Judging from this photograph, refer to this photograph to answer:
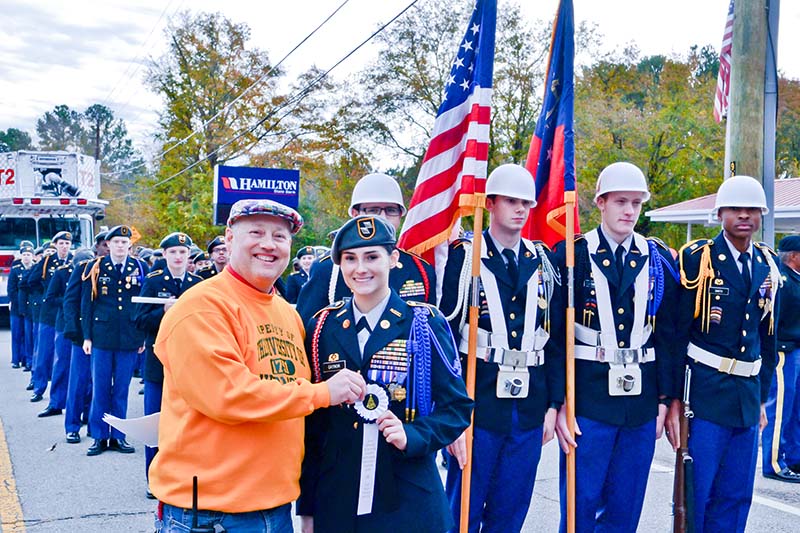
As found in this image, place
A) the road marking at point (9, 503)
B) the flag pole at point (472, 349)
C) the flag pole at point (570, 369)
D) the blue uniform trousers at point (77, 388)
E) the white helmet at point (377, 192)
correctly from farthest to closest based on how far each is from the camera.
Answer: the blue uniform trousers at point (77, 388)
the road marking at point (9, 503)
the white helmet at point (377, 192)
the flag pole at point (570, 369)
the flag pole at point (472, 349)

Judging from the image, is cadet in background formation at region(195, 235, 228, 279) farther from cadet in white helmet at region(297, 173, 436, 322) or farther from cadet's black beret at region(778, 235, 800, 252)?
cadet's black beret at region(778, 235, 800, 252)

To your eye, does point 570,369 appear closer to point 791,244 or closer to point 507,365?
point 507,365

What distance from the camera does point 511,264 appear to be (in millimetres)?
4320

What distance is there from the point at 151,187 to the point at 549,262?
27.7m

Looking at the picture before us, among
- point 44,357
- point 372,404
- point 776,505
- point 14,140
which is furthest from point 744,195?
point 14,140

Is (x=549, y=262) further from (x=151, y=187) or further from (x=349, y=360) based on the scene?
(x=151, y=187)

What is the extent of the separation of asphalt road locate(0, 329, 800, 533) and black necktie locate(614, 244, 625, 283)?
221 cm

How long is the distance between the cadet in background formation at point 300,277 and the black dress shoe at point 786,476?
5906mm

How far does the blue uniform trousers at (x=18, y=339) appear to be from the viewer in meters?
14.5

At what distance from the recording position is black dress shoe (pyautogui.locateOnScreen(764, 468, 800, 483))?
22.9 ft

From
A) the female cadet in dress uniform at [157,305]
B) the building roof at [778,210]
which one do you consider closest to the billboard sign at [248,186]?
the female cadet in dress uniform at [157,305]

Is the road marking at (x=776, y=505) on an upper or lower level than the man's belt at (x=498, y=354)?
lower

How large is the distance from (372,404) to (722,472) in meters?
2.68

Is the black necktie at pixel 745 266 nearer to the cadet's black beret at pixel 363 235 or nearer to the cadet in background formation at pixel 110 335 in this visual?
the cadet's black beret at pixel 363 235
